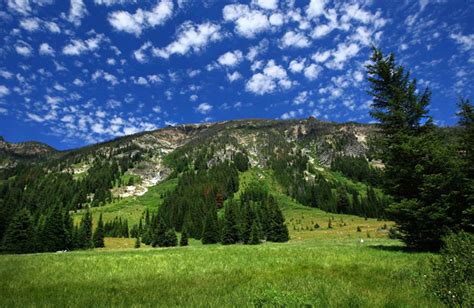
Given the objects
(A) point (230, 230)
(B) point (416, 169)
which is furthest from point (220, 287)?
(A) point (230, 230)

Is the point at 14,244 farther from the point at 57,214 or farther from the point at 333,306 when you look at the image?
the point at 333,306

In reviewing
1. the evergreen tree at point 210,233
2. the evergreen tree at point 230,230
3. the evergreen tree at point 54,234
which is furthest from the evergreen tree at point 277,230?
the evergreen tree at point 54,234

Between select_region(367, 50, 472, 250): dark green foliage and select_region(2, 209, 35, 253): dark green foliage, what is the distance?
262ft

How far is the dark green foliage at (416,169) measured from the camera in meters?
17.7

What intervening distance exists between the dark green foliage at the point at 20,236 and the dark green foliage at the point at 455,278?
83960 mm

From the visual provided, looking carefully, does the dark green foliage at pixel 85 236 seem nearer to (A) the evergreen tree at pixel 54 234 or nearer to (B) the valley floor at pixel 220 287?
(A) the evergreen tree at pixel 54 234

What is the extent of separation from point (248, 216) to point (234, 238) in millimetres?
6774

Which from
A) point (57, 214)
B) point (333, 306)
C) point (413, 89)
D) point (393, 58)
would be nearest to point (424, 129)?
point (413, 89)

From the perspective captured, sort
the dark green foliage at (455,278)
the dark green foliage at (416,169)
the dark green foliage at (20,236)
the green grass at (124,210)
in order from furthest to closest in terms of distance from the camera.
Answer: the green grass at (124,210)
the dark green foliage at (20,236)
the dark green foliage at (416,169)
the dark green foliage at (455,278)

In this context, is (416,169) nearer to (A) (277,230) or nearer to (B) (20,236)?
(A) (277,230)

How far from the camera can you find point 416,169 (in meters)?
18.1

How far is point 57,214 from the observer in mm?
74250

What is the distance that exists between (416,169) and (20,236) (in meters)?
83.0

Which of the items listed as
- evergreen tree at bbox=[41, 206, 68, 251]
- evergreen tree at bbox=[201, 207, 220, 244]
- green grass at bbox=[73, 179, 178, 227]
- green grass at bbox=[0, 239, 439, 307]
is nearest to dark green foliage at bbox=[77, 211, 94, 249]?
evergreen tree at bbox=[41, 206, 68, 251]
